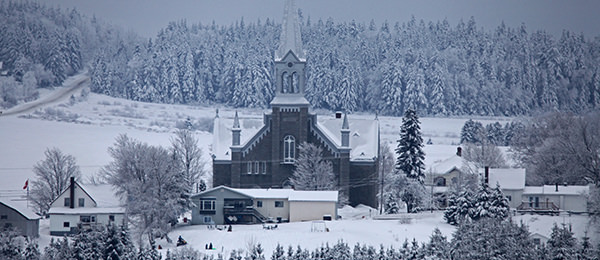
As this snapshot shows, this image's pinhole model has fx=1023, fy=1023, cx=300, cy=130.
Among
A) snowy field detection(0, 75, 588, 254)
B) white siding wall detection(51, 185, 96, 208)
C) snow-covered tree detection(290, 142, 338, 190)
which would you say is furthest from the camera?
snow-covered tree detection(290, 142, 338, 190)

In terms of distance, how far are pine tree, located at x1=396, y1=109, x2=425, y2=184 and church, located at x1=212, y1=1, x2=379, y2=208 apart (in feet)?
12.2

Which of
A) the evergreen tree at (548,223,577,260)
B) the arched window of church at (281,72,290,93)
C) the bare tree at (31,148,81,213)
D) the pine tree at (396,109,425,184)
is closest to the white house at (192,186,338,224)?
the pine tree at (396,109,425,184)

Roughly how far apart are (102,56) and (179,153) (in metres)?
116

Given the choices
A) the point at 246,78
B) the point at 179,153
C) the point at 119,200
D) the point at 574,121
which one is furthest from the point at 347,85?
the point at 119,200

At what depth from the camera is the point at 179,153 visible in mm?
86812

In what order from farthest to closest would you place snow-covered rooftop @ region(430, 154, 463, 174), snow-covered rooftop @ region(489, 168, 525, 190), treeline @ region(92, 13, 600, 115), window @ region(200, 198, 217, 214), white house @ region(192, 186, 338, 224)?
1. treeline @ region(92, 13, 600, 115)
2. snow-covered rooftop @ region(430, 154, 463, 174)
3. snow-covered rooftop @ region(489, 168, 525, 190)
4. window @ region(200, 198, 217, 214)
5. white house @ region(192, 186, 338, 224)

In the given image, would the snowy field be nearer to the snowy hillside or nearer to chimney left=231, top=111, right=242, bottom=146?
the snowy hillside

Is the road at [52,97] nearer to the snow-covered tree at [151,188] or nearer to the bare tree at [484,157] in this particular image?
the bare tree at [484,157]

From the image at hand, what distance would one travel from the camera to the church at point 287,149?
84.5 meters

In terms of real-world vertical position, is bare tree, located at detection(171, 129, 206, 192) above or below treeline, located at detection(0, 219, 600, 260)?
above

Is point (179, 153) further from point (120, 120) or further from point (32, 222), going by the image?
point (120, 120)

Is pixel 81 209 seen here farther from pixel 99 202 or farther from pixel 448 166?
pixel 448 166

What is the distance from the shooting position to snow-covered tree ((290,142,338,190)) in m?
81.5

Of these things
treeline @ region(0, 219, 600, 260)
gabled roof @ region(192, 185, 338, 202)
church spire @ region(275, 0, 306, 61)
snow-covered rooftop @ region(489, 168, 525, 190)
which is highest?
church spire @ region(275, 0, 306, 61)
